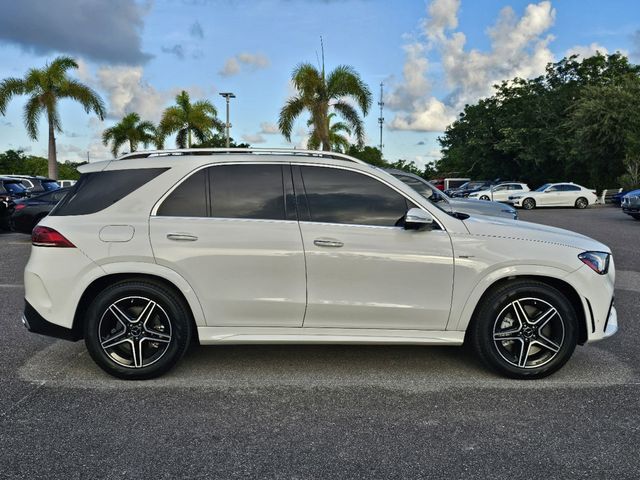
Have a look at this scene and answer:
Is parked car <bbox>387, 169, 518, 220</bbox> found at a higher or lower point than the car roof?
lower

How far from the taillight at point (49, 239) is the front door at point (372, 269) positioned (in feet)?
5.68

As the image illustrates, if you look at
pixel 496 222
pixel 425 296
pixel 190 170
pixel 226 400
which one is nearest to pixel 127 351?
pixel 226 400

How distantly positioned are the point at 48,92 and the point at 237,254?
29.9 m

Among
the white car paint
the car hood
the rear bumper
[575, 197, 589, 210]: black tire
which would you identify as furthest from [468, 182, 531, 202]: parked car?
the rear bumper

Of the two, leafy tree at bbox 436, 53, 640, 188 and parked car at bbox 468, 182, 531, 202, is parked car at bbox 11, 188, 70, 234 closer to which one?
parked car at bbox 468, 182, 531, 202

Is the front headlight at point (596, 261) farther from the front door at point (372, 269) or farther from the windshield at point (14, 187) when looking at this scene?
the windshield at point (14, 187)

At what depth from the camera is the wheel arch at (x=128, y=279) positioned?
156 inches

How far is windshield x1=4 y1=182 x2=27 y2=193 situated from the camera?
1505 centimetres

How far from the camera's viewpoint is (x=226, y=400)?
12.2ft

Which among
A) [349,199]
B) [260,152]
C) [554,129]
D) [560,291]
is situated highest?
[554,129]

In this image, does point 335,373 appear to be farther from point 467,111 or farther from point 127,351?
point 467,111

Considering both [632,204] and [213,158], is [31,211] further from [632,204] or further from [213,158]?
[632,204]

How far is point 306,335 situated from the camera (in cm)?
401

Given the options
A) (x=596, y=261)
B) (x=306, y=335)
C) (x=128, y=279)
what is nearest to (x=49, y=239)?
(x=128, y=279)
